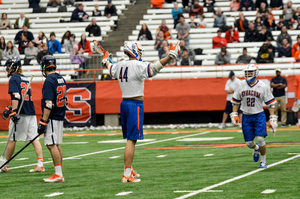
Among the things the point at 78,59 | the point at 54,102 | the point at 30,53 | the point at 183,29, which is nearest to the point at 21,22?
the point at 30,53

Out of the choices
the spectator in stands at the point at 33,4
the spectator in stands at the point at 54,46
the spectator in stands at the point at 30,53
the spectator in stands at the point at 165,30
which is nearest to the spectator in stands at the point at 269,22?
the spectator in stands at the point at 165,30

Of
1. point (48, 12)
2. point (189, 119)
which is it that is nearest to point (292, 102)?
point (189, 119)

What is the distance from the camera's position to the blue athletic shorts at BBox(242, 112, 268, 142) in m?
9.51

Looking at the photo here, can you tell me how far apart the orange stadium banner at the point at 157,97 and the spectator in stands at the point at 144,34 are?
3521mm

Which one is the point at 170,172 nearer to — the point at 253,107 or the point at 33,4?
the point at 253,107

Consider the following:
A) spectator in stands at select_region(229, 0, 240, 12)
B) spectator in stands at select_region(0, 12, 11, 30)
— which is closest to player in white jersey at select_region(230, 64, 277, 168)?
spectator in stands at select_region(229, 0, 240, 12)

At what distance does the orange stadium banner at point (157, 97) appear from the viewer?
1938cm

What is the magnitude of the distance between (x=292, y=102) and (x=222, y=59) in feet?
9.84

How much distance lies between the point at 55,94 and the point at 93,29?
1644cm

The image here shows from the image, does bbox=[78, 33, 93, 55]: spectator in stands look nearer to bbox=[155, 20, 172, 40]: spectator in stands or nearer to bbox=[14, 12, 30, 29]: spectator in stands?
bbox=[155, 20, 172, 40]: spectator in stands

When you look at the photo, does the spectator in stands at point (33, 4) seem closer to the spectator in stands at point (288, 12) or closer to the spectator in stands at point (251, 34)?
the spectator in stands at point (251, 34)

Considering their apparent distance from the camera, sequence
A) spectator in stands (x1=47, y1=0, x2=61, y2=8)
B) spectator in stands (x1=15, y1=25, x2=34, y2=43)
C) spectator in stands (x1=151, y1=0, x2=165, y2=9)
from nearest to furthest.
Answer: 1. spectator in stands (x1=15, y1=25, x2=34, y2=43)
2. spectator in stands (x1=151, y1=0, x2=165, y2=9)
3. spectator in stands (x1=47, y1=0, x2=61, y2=8)

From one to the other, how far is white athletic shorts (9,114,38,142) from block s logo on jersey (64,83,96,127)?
10094mm

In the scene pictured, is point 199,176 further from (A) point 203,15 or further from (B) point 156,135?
(A) point 203,15
